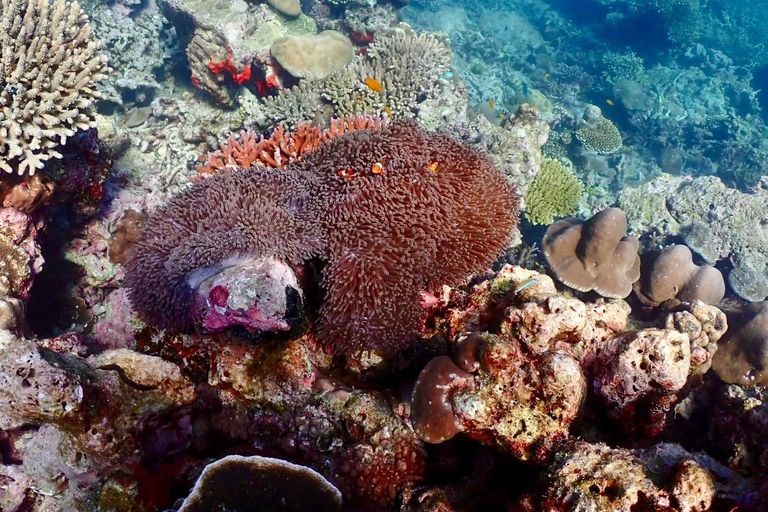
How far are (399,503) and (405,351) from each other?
3.52ft

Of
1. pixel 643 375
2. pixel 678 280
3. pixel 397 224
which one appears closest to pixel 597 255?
pixel 678 280

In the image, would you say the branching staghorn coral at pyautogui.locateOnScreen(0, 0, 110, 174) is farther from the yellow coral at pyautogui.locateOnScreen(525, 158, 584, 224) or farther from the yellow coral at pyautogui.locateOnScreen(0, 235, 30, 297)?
the yellow coral at pyautogui.locateOnScreen(525, 158, 584, 224)

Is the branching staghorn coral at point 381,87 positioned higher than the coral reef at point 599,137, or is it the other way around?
the branching staghorn coral at point 381,87

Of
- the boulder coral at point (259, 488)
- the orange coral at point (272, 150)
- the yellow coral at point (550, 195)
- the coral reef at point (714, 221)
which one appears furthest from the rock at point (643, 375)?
the coral reef at point (714, 221)

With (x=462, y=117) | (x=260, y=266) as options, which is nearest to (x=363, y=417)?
(x=260, y=266)

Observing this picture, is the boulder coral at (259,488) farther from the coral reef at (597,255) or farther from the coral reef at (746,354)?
the coral reef at (746,354)

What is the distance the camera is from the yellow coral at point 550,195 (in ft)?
24.3

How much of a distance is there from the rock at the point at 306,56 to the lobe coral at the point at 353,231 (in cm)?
449

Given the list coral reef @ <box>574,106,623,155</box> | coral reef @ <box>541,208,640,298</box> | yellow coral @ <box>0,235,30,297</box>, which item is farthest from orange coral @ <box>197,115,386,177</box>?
coral reef @ <box>574,106,623,155</box>

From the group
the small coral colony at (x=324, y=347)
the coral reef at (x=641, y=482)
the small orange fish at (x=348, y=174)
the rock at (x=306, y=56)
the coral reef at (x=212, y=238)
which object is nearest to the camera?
the coral reef at (x=641, y=482)

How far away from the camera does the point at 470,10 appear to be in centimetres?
2292

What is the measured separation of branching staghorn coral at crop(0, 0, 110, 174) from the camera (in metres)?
3.86

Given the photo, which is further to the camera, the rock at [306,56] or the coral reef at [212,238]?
the rock at [306,56]

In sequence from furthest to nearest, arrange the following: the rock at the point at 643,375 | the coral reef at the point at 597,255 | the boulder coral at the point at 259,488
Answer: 1. the coral reef at the point at 597,255
2. the rock at the point at 643,375
3. the boulder coral at the point at 259,488
